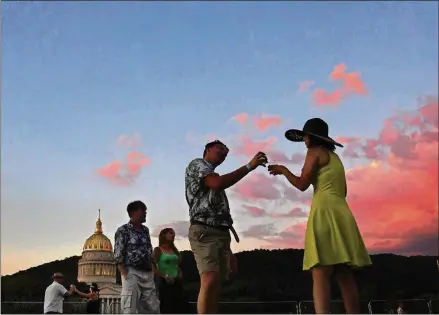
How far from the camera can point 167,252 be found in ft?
25.7

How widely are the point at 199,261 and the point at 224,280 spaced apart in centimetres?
37

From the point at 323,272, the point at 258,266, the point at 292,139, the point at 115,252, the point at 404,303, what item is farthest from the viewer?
the point at 258,266

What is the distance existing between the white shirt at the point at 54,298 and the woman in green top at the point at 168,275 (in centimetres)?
240

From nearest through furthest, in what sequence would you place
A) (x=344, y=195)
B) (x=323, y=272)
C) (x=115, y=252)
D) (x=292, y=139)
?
(x=323, y=272), (x=344, y=195), (x=292, y=139), (x=115, y=252)

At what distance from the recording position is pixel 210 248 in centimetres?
509

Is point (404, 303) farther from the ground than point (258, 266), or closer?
closer

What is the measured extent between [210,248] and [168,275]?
2.84m

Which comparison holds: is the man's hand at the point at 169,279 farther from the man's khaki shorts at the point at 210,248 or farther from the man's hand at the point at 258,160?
the man's hand at the point at 258,160

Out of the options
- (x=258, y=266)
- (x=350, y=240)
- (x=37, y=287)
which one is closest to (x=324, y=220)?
(x=350, y=240)

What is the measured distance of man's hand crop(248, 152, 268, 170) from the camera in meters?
5.13

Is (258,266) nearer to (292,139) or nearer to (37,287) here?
(37,287)

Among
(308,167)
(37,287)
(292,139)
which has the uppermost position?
(37,287)

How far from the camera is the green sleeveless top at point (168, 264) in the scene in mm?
7770

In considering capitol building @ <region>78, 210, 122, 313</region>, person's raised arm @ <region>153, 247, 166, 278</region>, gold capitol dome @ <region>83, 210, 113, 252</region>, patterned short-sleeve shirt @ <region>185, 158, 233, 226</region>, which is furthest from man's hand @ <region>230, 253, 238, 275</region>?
gold capitol dome @ <region>83, 210, 113, 252</region>
